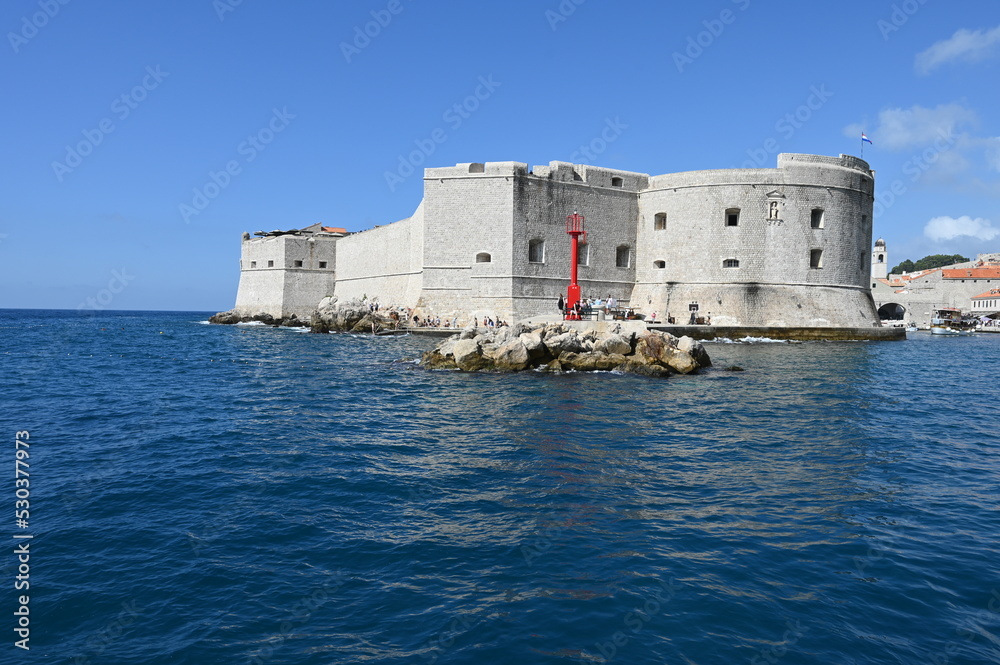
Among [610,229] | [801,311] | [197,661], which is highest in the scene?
[610,229]

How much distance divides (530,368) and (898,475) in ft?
29.7

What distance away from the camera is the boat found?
123ft

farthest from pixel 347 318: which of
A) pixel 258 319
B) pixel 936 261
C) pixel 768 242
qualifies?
pixel 936 261

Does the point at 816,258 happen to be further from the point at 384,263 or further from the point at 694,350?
the point at 384,263

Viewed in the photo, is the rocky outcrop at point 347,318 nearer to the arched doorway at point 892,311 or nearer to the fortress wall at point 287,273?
the fortress wall at point 287,273

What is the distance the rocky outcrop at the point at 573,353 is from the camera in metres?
14.7

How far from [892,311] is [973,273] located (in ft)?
37.4

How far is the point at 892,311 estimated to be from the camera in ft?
150

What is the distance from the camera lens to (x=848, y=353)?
792 inches

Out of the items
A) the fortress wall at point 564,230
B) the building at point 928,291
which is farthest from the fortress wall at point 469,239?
the building at point 928,291

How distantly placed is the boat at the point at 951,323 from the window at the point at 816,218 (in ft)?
52.2

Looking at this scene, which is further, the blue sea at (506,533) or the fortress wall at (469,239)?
the fortress wall at (469,239)

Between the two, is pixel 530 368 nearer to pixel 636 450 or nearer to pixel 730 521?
pixel 636 450

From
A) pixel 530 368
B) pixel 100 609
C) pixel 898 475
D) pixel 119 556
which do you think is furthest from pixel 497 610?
pixel 530 368
